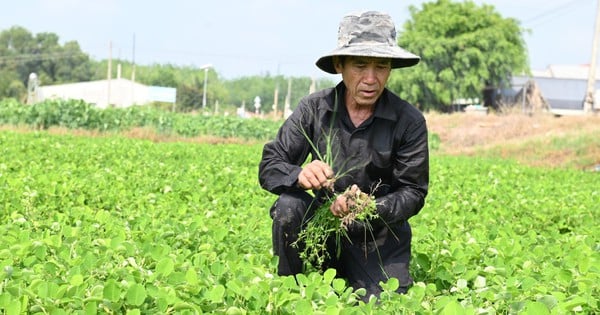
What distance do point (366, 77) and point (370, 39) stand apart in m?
0.19

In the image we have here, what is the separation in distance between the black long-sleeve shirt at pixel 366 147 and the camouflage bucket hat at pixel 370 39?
0.26 m

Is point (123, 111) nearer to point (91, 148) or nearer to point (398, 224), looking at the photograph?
point (91, 148)

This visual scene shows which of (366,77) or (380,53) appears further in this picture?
(366,77)

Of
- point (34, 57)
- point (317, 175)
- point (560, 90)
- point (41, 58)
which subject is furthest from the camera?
point (34, 57)

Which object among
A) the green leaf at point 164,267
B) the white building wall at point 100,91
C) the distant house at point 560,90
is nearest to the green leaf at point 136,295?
the green leaf at point 164,267

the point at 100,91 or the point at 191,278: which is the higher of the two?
the point at 191,278

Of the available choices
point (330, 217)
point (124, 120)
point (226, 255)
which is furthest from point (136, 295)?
point (124, 120)

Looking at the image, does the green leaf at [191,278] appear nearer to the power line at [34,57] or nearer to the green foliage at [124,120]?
the green foliage at [124,120]

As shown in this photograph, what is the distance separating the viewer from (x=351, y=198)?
367 centimetres

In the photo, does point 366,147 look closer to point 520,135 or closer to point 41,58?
point 520,135

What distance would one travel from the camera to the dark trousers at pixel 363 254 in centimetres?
397

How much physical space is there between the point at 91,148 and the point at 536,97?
38.5m

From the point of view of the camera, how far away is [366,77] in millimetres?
4004

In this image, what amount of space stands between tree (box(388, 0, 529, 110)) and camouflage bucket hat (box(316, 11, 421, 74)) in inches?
1753
